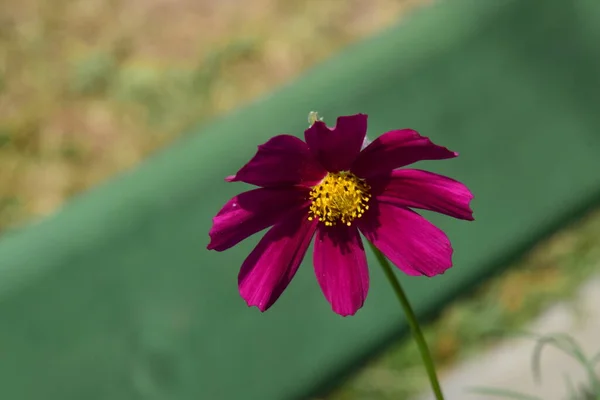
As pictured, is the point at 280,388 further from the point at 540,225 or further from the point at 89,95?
the point at 89,95

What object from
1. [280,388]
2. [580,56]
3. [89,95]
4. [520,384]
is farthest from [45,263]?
[580,56]

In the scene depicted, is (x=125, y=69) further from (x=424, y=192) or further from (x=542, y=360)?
(x=424, y=192)

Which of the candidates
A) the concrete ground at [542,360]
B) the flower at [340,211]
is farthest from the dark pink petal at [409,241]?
the concrete ground at [542,360]

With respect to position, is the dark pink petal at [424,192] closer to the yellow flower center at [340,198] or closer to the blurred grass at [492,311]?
the yellow flower center at [340,198]

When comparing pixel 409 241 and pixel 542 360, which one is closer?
pixel 409 241

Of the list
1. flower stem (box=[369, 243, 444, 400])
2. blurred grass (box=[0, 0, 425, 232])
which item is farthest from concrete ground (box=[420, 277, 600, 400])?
blurred grass (box=[0, 0, 425, 232])

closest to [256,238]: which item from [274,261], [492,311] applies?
[492,311]

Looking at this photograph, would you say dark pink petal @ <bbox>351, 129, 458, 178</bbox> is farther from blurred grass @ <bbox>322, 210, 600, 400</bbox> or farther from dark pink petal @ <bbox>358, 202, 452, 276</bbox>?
blurred grass @ <bbox>322, 210, 600, 400</bbox>
